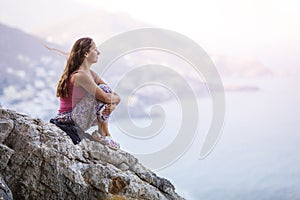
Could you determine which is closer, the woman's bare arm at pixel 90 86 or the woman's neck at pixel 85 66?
the woman's bare arm at pixel 90 86

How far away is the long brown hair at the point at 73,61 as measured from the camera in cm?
374

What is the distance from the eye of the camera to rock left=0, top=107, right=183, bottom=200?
3.19 metres

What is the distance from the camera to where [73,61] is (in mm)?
3752

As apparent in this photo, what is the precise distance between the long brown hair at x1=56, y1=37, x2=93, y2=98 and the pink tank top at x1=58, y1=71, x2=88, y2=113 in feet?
0.11

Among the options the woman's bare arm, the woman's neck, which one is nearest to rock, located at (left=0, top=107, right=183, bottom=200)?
the woman's bare arm

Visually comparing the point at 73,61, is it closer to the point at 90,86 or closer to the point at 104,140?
the point at 90,86

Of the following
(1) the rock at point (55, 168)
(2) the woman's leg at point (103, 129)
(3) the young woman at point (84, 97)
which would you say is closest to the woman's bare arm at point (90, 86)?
(3) the young woman at point (84, 97)

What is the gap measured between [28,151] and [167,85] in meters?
6.60

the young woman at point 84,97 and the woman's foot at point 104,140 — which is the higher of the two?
the young woman at point 84,97

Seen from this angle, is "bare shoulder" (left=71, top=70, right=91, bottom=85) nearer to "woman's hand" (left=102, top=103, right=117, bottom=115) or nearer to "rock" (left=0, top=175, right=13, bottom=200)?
"woman's hand" (left=102, top=103, right=117, bottom=115)

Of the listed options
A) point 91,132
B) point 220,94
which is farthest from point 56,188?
point 220,94

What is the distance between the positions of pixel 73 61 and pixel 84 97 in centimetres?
31

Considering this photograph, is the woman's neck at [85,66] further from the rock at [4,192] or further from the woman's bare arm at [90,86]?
the rock at [4,192]

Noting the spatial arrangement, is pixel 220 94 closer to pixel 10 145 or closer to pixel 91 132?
pixel 91 132
